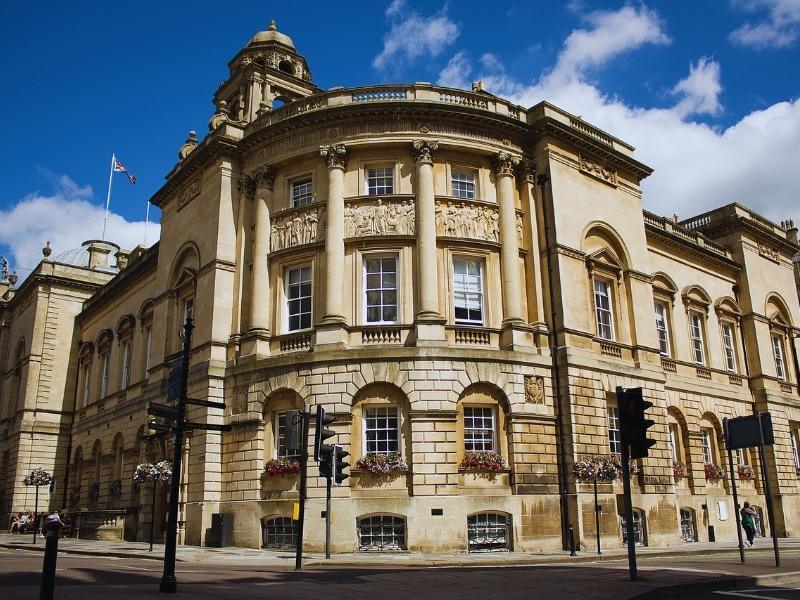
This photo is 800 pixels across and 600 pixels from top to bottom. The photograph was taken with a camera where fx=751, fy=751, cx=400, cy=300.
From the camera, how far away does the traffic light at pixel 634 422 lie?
43.6ft

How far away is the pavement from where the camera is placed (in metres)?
13.0

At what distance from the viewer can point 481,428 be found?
25.8 metres

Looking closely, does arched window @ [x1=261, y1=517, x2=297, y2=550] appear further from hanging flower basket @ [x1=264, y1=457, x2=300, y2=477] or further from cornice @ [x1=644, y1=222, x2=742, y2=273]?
cornice @ [x1=644, y1=222, x2=742, y2=273]

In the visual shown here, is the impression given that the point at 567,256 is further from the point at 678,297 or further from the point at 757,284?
the point at 757,284

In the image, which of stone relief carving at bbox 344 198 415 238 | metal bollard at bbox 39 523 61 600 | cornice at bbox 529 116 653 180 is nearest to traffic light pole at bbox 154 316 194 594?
metal bollard at bbox 39 523 61 600

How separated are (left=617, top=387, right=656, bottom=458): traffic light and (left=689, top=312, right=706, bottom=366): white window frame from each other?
2509 centimetres

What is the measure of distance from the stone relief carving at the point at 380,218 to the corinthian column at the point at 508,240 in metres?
3.57

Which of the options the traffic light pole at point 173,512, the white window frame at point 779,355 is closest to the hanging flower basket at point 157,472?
the traffic light pole at point 173,512

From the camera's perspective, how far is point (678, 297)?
3688cm

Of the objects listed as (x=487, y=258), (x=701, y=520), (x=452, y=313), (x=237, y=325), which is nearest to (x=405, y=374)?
(x=452, y=313)

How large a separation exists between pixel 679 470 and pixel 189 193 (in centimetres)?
2448

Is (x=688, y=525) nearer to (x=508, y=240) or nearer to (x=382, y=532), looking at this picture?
(x=508, y=240)

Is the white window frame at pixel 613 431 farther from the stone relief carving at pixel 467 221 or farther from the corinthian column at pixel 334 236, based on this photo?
the corinthian column at pixel 334 236

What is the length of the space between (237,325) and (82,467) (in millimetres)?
21308
